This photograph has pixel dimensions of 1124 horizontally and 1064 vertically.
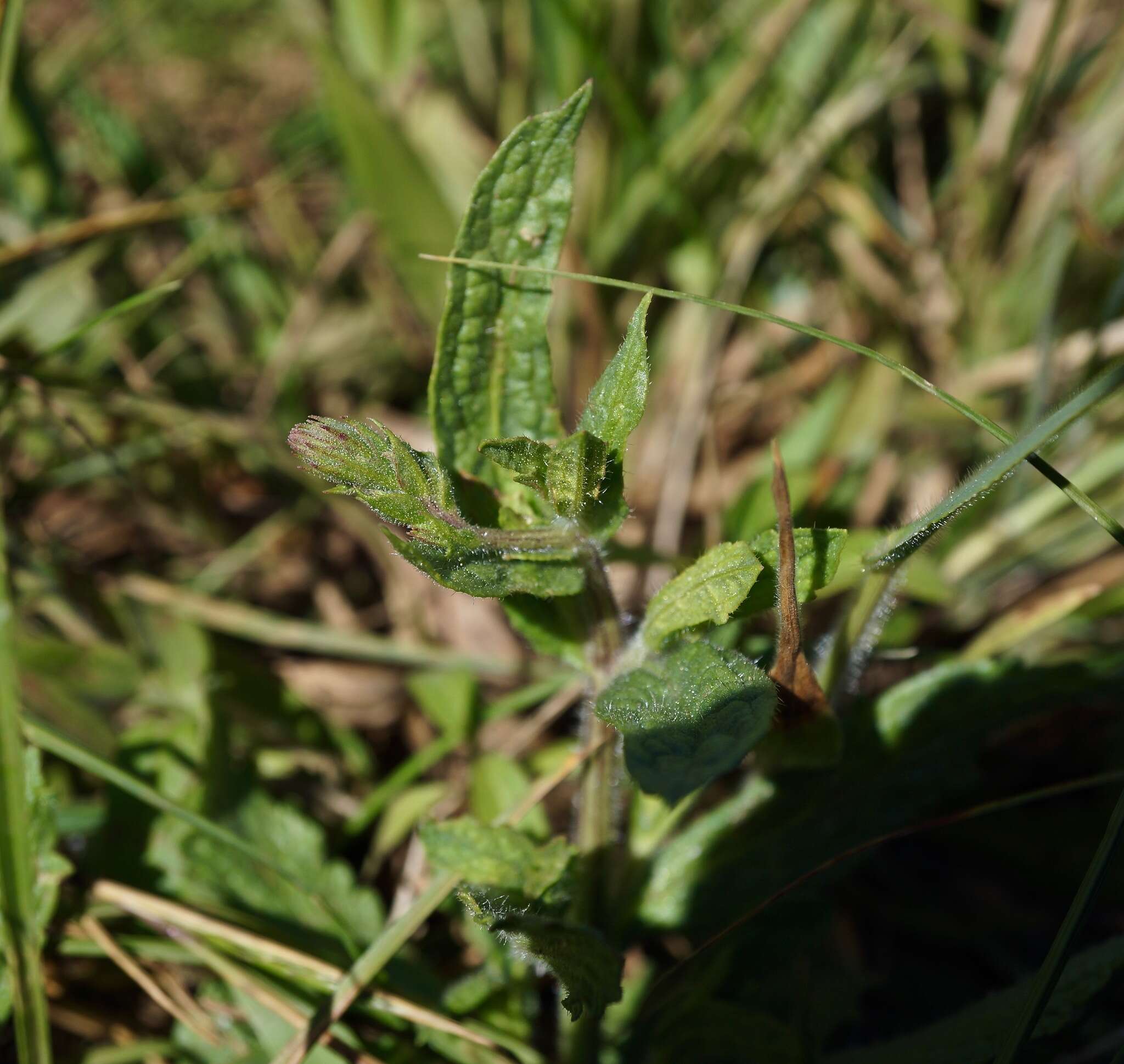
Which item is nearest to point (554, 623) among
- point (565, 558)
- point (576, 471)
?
point (565, 558)

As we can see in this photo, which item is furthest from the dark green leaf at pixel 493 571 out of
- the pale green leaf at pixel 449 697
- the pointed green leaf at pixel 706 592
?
the pale green leaf at pixel 449 697

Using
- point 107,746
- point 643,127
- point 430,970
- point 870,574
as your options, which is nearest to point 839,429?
point 643,127

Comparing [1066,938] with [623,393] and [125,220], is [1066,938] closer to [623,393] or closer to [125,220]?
[623,393]

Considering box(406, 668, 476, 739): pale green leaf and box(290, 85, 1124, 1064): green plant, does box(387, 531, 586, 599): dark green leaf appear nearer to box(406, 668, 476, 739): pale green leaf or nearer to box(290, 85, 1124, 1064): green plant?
box(290, 85, 1124, 1064): green plant

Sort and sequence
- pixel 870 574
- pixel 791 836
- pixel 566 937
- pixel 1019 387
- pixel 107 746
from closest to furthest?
pixel 566 937 < pixel 870 574 < pixel 791 836 < pixel 107 746 < pixel 1019 387

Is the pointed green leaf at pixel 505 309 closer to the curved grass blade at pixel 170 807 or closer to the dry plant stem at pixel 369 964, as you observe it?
the dry plant stem at pixel 369 964

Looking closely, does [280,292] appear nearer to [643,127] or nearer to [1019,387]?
[643,127]
